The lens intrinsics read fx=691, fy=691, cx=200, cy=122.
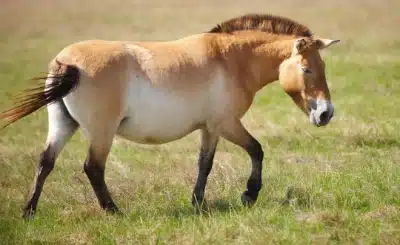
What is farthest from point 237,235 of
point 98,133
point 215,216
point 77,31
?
point 77,31

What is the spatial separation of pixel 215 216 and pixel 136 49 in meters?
2.03

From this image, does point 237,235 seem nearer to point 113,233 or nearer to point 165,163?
point 113,233

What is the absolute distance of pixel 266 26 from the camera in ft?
26.0

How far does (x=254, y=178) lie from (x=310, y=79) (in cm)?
124

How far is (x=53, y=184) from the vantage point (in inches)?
351

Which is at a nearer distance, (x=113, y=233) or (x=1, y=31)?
(x=113, y=233)

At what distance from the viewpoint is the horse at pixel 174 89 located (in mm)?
6895

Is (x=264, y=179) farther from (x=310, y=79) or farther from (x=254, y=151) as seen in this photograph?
(x=310, y=79)

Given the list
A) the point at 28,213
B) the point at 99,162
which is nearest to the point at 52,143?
the point at 99,162

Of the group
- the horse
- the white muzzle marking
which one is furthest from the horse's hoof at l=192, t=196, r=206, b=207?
the white muzzle marking

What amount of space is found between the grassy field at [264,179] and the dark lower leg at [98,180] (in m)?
0.13

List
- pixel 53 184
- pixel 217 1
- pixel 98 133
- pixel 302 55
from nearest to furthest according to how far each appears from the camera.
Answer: pixel 98 133, pixel 302 55, pixel 53 184, pixel 217 1

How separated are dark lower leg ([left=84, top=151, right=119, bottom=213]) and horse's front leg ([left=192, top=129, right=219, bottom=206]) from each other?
3.10ft

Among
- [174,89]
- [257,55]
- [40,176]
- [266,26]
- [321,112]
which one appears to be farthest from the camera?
[266,26]
